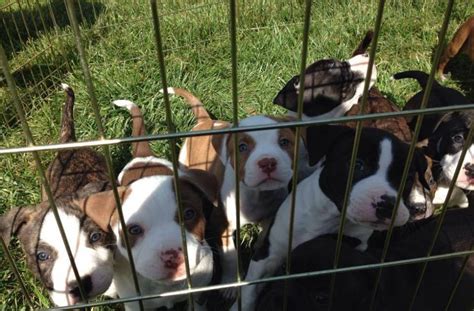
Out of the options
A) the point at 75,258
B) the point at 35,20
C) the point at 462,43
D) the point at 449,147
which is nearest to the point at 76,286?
the point at 75,258

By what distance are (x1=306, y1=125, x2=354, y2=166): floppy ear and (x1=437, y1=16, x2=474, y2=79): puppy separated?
2.74 meters

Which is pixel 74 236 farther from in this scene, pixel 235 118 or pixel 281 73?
pixel 281 73

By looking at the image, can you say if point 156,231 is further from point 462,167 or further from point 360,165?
point 462,167

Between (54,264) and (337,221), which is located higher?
(54,264)

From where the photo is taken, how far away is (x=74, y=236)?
1.97 metres

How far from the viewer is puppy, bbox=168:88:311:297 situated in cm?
235

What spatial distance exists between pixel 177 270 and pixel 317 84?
80.7 inches

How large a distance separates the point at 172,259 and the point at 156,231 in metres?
0.17

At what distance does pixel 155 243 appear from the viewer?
1857 mm

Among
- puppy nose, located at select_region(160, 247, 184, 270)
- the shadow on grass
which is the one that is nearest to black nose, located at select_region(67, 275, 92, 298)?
puppy nose, located at select_region(160, 247, 184, 270)

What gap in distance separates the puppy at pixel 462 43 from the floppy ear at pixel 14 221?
12.4ft

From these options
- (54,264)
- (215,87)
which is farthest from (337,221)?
(215,87)

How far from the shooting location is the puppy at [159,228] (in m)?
1.83

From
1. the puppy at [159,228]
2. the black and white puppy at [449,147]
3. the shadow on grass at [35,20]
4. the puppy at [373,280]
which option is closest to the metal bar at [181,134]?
the puppy at [159,228]
